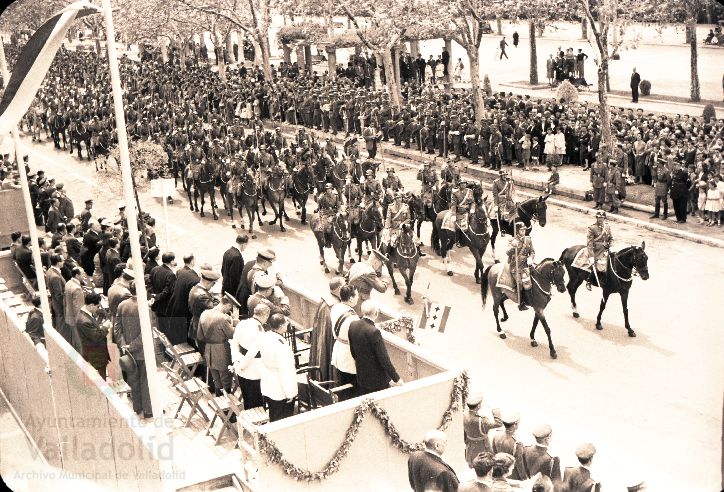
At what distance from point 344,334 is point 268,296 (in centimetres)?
213

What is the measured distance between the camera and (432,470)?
9.49 m

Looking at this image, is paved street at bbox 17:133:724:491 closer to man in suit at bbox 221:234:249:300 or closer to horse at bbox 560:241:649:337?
horse at bbox 560:241:649:337

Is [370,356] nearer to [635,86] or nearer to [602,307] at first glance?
[602,307]

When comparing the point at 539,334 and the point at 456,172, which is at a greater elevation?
the point at 456,172

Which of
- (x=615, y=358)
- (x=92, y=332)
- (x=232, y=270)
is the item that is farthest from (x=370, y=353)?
(x=615, y=358)

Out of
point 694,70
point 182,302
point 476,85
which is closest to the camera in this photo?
point 182,302

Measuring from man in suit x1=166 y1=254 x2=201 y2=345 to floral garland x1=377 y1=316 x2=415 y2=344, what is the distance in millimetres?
2831

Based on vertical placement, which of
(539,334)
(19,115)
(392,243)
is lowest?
(539,334)

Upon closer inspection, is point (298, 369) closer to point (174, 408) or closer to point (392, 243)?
point (174, 408)

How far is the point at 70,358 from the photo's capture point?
1209cm

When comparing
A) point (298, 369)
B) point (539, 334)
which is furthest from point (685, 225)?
point (298, 369)

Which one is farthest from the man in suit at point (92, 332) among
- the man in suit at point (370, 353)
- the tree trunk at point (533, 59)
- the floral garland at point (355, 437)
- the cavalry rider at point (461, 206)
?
the tree trunk at point (533, 59)

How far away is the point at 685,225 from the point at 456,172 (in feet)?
16.9

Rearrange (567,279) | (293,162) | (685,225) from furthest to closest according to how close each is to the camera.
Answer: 1. (293,162)
2. (685,225)
3. (567,279)
